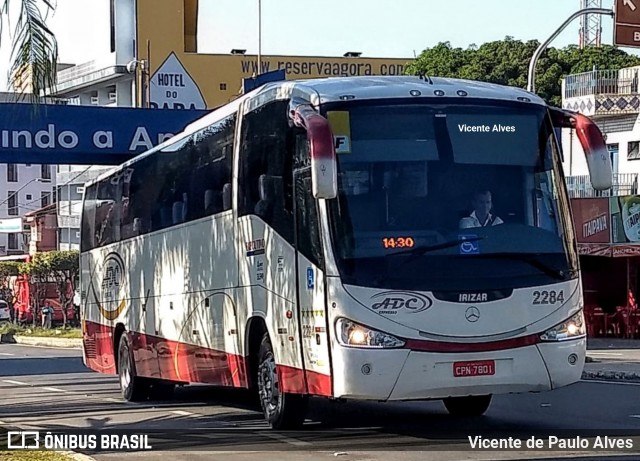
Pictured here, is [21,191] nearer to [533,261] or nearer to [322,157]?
[533,261]

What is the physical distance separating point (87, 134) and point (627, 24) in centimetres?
1032

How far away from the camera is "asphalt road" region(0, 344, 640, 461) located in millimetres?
10875

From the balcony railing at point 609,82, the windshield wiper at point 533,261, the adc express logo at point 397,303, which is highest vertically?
the balcony railing at point 609,82

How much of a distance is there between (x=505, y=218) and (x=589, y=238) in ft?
79.7

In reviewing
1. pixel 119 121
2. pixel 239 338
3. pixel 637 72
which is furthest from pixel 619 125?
pixel 239 338

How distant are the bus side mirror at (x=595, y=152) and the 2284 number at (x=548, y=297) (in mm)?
1169

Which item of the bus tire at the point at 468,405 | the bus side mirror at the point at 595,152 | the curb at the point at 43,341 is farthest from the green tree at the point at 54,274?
the bus side mirror at the point at 595,152

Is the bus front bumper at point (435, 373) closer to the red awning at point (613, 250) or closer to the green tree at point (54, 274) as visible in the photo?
the red awning at point (613, 250)

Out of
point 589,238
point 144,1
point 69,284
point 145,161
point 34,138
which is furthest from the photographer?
point 144,1

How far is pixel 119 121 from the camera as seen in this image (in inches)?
900

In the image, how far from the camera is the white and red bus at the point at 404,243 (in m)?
10.7

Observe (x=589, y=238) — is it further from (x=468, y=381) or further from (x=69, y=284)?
(x=69, y=284)

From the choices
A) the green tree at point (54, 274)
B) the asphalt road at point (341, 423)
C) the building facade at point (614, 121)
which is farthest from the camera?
the green tree at point (54, 274)

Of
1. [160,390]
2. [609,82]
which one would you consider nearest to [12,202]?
[609,82]
